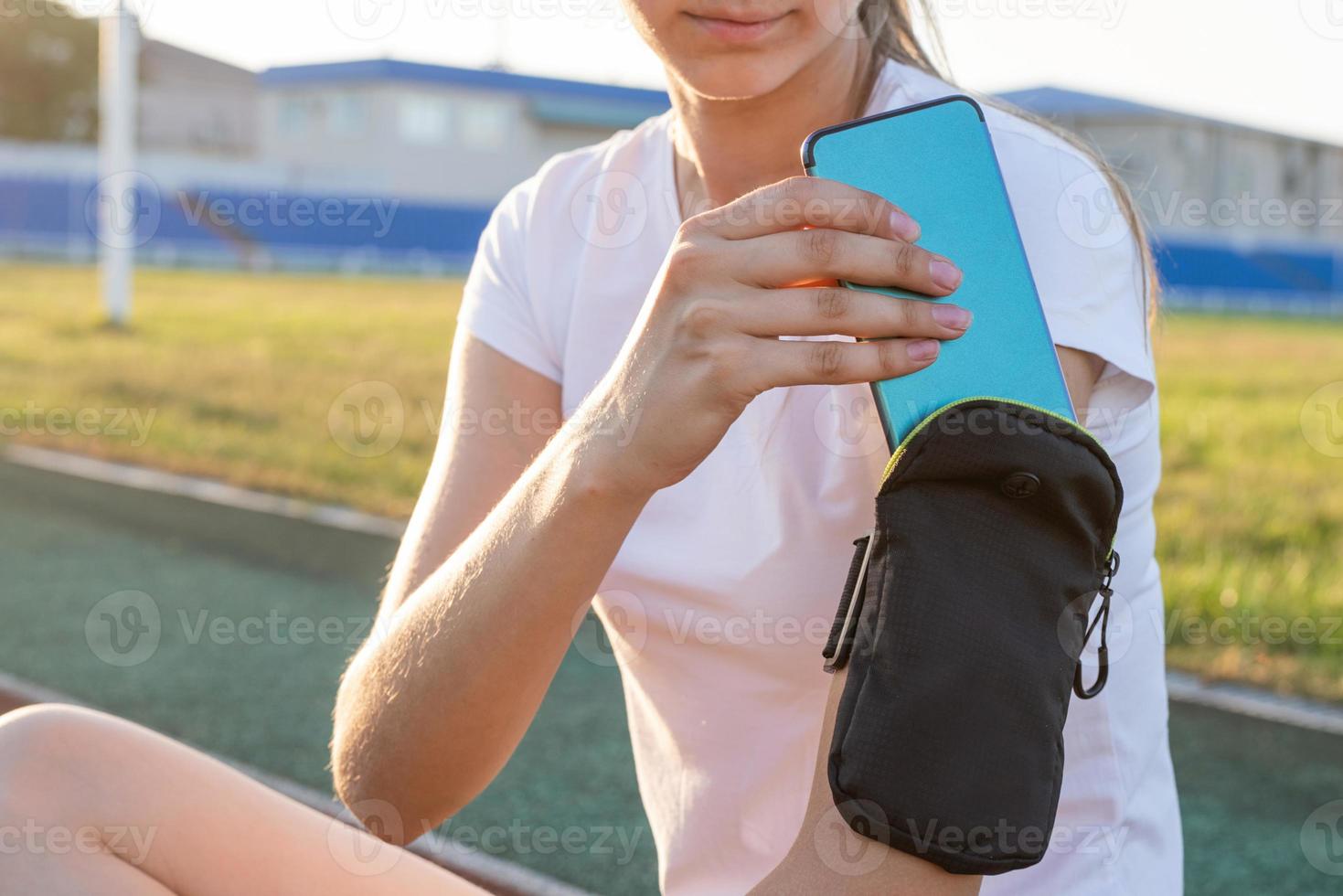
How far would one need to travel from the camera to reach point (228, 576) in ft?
15.9

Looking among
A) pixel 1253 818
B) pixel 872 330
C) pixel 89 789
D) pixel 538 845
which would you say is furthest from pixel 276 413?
pixel 872 330

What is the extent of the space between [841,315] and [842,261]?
0.04 meters

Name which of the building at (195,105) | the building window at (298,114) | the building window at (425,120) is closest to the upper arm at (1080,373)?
the building window at (425,120)

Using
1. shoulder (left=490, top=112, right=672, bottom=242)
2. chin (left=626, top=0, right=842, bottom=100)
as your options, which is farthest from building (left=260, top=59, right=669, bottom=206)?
chin (left=626, top=0, right=842, bottom=100)

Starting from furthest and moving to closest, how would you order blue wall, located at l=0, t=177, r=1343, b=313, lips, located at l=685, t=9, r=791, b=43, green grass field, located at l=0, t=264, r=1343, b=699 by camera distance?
blue wall, located at l=0, t=177, r=1343, b=313 < green grass field, located at l=0, t=264, r=1343, b=699 < lips, located at l=685, t=9, r=791, b=43

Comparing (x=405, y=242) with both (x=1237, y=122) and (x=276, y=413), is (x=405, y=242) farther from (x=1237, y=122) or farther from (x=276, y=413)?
(x=276, y=413)

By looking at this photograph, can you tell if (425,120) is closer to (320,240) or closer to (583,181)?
(320,240)

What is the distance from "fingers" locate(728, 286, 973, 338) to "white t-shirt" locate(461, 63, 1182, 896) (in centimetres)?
15

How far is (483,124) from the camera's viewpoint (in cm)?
3747

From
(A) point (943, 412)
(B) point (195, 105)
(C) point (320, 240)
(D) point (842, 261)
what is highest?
(B) point (195, 105)

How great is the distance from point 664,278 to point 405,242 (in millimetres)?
27684

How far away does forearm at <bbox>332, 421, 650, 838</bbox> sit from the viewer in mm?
1184

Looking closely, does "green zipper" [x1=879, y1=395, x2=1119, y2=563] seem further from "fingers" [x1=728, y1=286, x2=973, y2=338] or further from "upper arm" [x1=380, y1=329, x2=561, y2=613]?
"upper arm" [x1=380, y1=329, x2=561, y2=613]

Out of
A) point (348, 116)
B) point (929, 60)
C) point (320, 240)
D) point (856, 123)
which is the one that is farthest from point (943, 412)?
point (348, 116)
